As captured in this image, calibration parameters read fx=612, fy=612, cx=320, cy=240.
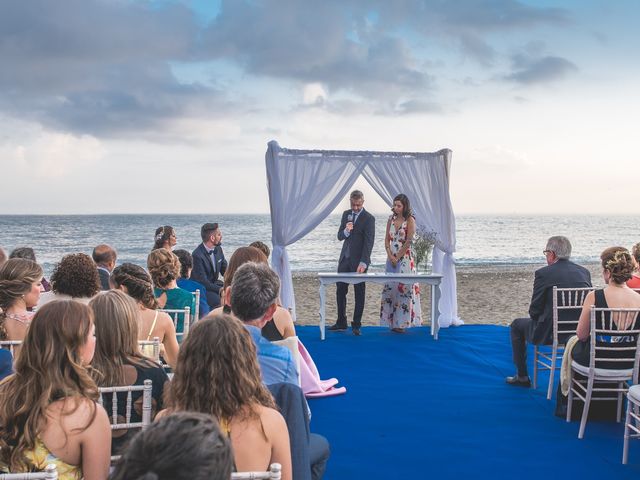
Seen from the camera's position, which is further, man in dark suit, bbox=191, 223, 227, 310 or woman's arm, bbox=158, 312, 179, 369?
man in dark suit, bbox=191, 223, 227, 310

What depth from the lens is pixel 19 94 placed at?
29422mm

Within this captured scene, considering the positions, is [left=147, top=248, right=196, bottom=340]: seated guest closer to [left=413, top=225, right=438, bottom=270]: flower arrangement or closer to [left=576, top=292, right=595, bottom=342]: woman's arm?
[left=576, top=292, right=595, bottom=342]: woman's arm

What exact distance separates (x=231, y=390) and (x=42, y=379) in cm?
56

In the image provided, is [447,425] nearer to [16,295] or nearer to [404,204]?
[16,295]

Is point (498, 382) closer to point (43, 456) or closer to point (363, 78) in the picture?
point (43, 456)

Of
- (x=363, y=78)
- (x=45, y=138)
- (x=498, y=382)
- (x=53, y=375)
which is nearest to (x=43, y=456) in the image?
(x=53, y=375)

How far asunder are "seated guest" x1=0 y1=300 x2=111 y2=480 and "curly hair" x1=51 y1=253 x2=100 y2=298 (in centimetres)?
197

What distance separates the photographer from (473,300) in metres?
12.1

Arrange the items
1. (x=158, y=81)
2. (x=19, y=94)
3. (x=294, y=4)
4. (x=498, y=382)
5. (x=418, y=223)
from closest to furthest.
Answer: (x=498, y=382)
(x=418, y=223)
(x=294, y=4)
(x=158, y=81)
(x=19, y=94)

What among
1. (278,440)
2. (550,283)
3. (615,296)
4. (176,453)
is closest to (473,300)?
(550,283)

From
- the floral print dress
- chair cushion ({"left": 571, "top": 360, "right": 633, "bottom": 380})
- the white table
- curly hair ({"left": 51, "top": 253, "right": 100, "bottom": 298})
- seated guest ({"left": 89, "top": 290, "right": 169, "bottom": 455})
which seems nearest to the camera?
seated guest ({"left": 89, "top": 290, "right": 169, "bottom": 455})

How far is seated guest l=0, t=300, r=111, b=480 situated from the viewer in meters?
Answer: 1.75

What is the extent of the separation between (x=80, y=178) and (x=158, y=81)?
10.8 metres

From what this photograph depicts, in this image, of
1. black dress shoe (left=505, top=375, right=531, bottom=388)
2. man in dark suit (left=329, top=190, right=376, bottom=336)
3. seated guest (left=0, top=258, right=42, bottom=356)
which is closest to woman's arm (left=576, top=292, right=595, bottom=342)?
black dress shoe (left=505, top=375, right=531, bottom=388)
